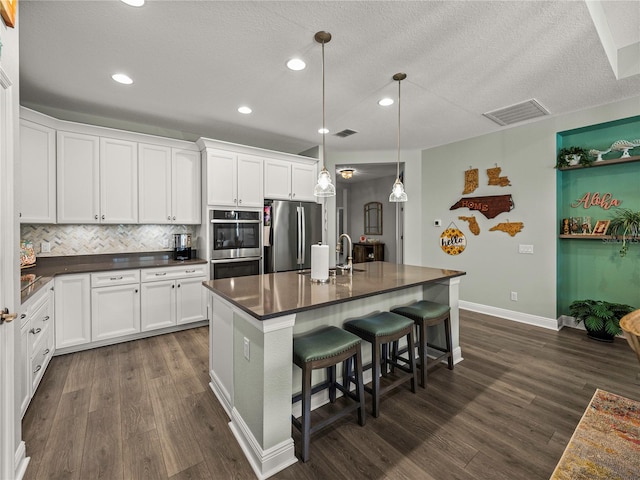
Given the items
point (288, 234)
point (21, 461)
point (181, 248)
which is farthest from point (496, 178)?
point (21, 461)

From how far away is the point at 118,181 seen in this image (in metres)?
3.62

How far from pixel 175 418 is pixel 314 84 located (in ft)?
10.2

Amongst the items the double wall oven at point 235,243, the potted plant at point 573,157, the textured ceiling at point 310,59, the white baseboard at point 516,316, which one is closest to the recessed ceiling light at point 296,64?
the textured ceiling at point 310,59

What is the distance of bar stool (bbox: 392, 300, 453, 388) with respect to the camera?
2.48 meters

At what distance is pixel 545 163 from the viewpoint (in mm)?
3879

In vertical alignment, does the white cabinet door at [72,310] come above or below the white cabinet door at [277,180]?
below

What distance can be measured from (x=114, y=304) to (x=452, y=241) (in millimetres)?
4909

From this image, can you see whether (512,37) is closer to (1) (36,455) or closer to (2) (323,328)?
(2) (323,328)

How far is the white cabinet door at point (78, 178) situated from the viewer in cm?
327

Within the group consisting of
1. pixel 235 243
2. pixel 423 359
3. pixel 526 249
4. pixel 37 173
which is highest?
pixel 37 173

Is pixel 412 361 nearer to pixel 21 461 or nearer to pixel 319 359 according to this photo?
pixel 319 359

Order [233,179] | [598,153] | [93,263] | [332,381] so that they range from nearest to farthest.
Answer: [332,381], [598,153], [93,263], [233,179]

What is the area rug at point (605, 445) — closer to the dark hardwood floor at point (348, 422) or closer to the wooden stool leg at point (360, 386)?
the dark hardwood floor at point (348, 422)

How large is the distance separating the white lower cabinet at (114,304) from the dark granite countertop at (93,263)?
0.12 meters
